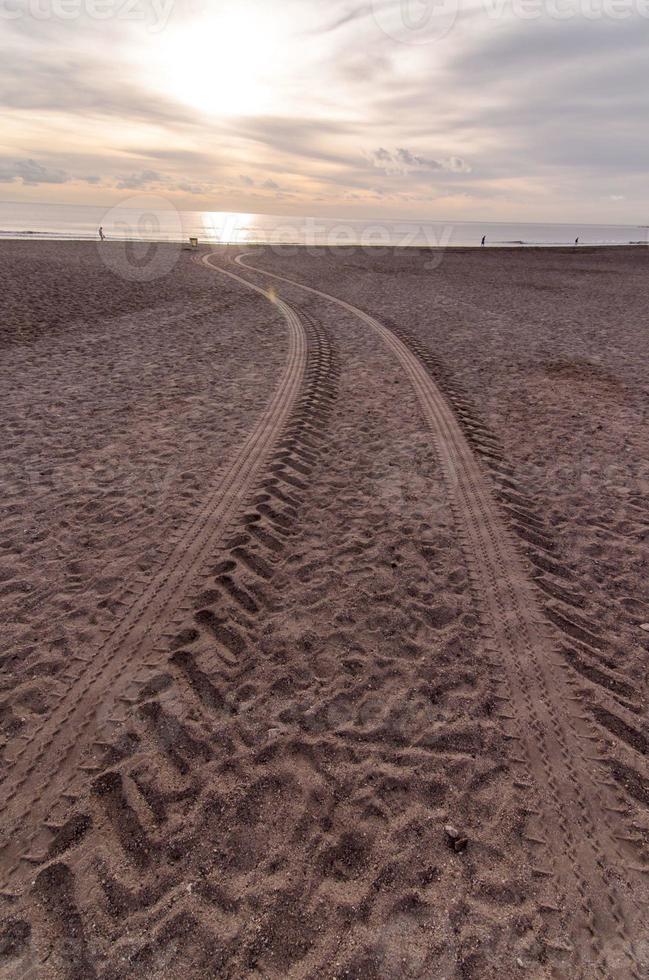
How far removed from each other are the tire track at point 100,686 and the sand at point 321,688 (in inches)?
0.9

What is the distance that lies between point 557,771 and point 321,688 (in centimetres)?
191

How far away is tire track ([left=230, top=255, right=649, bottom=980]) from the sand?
0.06ft

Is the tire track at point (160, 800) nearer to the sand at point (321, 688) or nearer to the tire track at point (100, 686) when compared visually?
the sand at point (321, 688)

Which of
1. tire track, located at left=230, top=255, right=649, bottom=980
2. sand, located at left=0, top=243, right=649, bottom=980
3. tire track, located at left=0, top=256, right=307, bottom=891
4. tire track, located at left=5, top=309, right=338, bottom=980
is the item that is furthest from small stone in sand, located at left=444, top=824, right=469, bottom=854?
tire track, located at left=0, top=256, right=307, bottom=891

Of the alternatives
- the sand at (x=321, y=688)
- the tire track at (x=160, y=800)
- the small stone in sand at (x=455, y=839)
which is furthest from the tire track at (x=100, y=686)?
the small stone in sand at (x=455, y=839)

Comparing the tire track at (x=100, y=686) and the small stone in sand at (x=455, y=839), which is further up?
the tire track at (x=100, y=686)

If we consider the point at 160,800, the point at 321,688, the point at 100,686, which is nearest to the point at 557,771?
the point at 321,688

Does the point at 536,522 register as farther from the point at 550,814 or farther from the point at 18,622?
the point at 18,622

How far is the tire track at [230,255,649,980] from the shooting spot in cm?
288

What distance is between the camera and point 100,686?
4.27 meters

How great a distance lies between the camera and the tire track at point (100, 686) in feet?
11.1

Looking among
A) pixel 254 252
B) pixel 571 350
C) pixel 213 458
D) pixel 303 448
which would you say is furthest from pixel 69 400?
pixel 254 252

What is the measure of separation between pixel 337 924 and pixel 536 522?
5121 millimetres

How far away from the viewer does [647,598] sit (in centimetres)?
545
